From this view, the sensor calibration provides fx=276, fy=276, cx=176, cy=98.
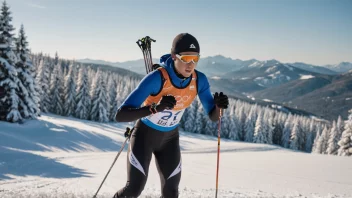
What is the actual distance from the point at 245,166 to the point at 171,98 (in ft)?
64.5

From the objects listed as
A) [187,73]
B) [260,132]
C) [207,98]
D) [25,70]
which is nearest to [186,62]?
[187,73]

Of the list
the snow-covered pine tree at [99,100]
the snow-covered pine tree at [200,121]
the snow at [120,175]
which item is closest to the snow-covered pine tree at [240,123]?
the snow-covered pine tree at [200,121]

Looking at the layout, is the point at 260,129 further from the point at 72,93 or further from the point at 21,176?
the point at 21,176

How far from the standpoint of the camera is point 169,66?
491 centimetres

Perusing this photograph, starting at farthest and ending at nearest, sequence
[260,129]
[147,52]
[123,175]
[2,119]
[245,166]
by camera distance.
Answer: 1. [260,129]
2. [2,119]
3. [245,166]
4. [123,175]
5. [147,52]

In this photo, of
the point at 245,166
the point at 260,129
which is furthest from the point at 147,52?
the point at 260,129

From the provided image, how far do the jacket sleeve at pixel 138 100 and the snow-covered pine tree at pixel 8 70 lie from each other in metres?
30.3

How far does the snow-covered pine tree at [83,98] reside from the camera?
5572cm

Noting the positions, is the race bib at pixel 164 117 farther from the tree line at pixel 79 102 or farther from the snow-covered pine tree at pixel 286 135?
the snow-covered pine tree at pixel 286 135

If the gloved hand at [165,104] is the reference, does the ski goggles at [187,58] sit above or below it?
above

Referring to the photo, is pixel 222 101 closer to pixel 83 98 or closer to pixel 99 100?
pixel 99 100

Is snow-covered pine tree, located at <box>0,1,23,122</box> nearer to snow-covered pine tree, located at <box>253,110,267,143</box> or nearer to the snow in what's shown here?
the snow

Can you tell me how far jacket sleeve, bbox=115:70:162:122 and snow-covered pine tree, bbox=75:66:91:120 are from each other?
54.1 meters

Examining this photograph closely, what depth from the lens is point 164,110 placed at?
4965 mm
